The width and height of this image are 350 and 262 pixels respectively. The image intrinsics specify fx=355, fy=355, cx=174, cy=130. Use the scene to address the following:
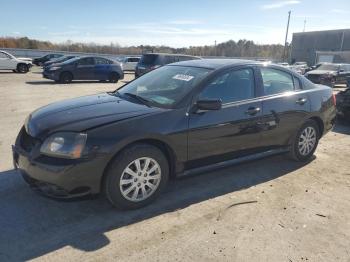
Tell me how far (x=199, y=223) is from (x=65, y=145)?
158 cm

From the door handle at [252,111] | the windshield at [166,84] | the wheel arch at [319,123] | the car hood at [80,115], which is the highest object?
the windshield at [166,84]

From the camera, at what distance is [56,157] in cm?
350

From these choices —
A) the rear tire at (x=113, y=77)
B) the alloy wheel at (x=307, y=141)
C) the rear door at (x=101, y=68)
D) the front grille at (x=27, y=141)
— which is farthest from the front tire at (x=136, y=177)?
the rear tire at (x=113, y=77)

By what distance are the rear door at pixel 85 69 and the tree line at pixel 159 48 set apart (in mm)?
28610

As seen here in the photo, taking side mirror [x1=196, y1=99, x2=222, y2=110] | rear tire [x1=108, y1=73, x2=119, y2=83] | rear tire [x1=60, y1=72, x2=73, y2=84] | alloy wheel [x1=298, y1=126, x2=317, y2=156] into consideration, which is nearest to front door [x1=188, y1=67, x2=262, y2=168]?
side mirror [x1=196, y1=99, x2=222, y2=110]

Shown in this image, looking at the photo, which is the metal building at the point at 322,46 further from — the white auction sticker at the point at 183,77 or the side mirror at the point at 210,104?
the side mirror at the point at 210,104

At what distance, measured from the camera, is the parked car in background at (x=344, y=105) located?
905cm

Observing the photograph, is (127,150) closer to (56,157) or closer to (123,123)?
(123,123)

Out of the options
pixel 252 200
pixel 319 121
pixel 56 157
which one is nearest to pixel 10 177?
pixel 56 157

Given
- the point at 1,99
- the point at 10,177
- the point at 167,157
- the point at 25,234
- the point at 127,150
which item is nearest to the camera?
the point at 25,234

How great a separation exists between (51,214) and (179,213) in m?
1.36

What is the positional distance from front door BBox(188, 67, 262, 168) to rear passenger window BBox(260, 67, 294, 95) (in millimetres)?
244

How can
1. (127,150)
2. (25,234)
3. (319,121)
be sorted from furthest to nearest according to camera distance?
(319,121), (127,150), (25,234)

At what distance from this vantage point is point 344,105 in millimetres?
9133
